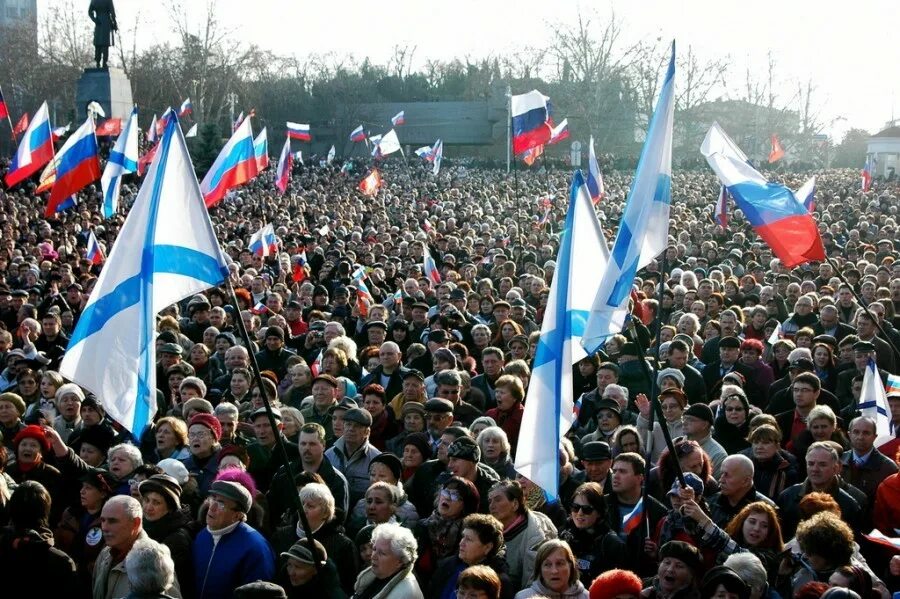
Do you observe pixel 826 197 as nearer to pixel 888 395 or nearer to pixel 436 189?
pixel 436 189

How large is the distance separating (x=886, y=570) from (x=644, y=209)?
7.33 ft

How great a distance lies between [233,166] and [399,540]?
10.1 metres

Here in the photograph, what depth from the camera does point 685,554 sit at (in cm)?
474

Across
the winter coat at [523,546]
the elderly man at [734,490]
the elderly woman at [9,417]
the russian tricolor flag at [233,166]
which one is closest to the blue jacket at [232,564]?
the winter coat at [523,546]

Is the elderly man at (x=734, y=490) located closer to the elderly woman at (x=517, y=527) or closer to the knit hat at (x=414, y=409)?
the elderly woman at (x=517, y=527)

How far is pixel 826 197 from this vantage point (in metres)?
31.8

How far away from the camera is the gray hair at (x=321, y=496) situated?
5523mm

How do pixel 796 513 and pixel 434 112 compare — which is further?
pixel 434 112

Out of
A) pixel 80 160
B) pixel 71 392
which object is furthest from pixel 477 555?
pixel 80 160

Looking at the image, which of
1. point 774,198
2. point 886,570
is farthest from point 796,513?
point 774,198

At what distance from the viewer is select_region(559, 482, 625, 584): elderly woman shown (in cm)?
534

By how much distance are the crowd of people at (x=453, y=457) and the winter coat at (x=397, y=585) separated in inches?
0.5

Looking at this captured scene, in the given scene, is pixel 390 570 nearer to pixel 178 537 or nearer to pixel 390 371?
pixel 178 537

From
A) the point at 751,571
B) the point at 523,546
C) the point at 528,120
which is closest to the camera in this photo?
the point at 751,571
